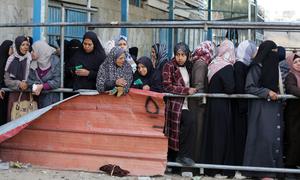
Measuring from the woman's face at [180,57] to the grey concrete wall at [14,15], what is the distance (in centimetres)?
327

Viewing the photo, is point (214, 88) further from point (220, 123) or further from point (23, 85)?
point (23, 85)

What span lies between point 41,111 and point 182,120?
1.60m

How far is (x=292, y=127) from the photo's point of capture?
512 centimetres

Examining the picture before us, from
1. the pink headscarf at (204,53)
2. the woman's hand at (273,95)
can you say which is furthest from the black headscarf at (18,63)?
the woman's hand at (273,95)

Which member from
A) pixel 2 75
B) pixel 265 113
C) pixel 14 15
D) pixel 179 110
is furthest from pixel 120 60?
pixel 14 15

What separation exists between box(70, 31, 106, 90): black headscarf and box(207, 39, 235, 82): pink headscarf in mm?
1264

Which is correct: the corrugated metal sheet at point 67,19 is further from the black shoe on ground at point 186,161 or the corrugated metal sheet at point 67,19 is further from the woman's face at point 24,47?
the black shoe on ground at point 186,161

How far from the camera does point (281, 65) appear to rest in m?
5.36

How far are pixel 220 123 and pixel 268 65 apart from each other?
81 cm

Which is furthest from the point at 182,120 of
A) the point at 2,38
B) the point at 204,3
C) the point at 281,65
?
the point at 204,3

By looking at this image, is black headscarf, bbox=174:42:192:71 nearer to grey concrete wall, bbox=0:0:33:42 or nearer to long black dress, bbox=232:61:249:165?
long black dress, bbox=232:61:249:165

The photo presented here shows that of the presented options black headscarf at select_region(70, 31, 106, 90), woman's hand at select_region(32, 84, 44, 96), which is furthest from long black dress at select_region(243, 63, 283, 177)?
woman's hand at select_region(32, 84, 44, 96)

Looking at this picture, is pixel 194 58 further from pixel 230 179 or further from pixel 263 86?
pixel 230 179

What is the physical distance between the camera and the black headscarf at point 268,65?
5.03 m
